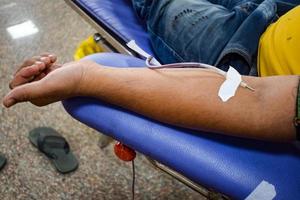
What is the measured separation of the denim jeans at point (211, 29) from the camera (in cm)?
84

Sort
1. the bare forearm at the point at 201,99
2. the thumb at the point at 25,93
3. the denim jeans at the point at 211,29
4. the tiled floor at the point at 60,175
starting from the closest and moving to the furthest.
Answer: the bare forearm at the point at 201,99 < the thumb at the point at 25,93 < the denim jeans at the point at 211,29 < the tiled floor at the point at 60,175

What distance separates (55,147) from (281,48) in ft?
2.93

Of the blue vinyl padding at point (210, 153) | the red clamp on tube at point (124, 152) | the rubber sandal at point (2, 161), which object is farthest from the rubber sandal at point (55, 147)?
the blue vinyl padding at point (210, 153)

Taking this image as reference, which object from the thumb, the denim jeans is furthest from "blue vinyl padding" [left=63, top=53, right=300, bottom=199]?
the denim jeans

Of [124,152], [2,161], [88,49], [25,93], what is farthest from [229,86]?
[2,161]

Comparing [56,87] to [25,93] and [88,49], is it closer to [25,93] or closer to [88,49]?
[25,93]

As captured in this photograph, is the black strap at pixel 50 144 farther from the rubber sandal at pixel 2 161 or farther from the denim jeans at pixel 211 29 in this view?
the denim jeans at pixel 211 29

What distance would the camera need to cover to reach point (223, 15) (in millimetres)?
919

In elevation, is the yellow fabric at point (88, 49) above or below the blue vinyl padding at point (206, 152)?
below

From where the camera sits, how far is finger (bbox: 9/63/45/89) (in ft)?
2.63

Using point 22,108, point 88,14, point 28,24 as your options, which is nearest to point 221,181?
point 88,14

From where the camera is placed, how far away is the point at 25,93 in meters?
0.73

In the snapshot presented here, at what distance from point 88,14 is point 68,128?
507 mm

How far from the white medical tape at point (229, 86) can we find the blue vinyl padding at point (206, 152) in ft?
0.28
